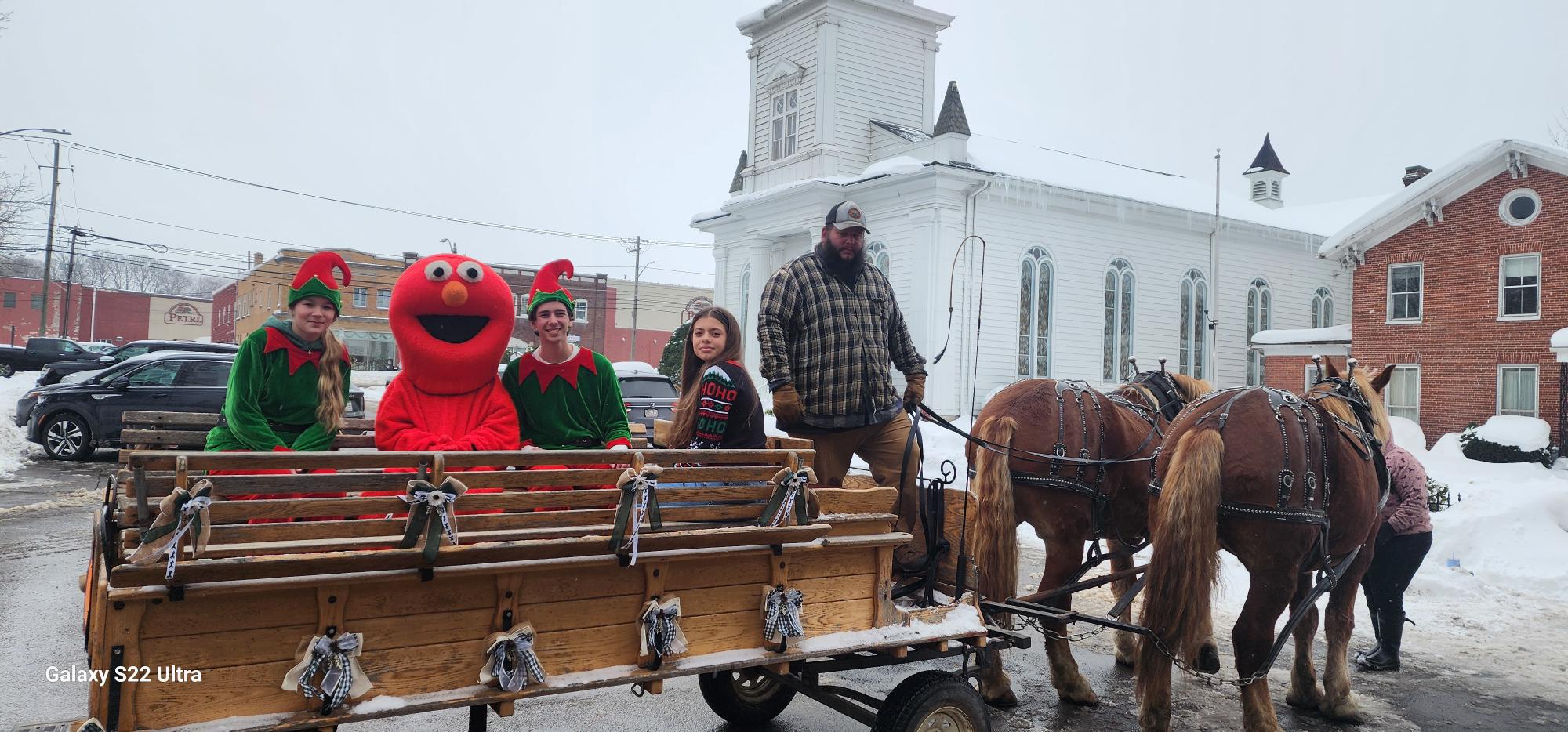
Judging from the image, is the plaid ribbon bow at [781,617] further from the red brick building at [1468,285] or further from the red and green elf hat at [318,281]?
the red brick building at [1468,285]

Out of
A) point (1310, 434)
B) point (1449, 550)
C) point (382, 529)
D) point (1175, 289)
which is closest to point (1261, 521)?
point (1310, 434)

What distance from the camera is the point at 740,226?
2314 cm

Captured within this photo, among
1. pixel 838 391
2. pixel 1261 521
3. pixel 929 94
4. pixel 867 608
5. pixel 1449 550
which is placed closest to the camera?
pixel 867 608

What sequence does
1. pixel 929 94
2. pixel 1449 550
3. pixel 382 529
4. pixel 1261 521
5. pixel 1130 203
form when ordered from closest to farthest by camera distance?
pixel 382 529
pixel 1261 521
pixel 1449 550
pixel 1130 203
pixel 929 94


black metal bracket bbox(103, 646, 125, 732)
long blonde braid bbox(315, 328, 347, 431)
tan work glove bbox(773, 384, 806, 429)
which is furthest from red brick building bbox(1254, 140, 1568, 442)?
black metal bracket bbox(103, 646, 125, 732)

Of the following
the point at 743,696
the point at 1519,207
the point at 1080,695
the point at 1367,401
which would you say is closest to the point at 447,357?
the point at 743,696

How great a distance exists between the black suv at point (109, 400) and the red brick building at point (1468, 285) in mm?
18920

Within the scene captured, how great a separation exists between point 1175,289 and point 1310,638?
1783 cm

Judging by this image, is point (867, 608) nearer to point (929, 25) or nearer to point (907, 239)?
point (907, 239)

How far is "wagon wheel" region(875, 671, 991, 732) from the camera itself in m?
3.48

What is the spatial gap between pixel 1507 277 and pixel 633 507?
2010 centimetres

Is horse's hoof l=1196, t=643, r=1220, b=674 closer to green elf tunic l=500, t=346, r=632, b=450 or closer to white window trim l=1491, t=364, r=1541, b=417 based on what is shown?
green elf tunic l=500, t=346, r=632, b=450

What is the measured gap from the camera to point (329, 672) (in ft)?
7.97

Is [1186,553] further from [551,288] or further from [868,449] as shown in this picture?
[551,288]
